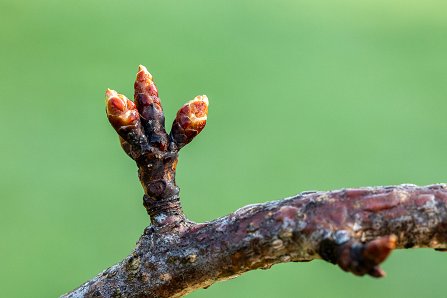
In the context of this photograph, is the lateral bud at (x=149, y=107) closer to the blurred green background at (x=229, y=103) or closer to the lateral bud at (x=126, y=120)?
the lateral bud at (x=126, y=120)

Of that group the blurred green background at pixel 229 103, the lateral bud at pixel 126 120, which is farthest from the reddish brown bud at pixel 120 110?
the blurred green background at pixel 229 103

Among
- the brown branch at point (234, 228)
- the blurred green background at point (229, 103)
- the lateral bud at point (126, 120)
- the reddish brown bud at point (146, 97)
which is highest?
the blurred green background at point (229, 103)

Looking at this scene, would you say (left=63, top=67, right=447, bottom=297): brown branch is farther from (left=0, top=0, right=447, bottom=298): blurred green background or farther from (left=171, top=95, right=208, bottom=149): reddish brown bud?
(left=0, top=0, right=447, bottom=298): blurred green background

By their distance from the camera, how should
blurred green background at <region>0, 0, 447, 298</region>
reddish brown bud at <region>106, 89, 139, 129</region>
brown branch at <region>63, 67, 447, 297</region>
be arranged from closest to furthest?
brown branch at <region>63, 67, 447, 297</region>, reddish brown bud at <region>106, 89, 139, 129</region>, blurred green background at <region>0, 0, 447, 298</region>

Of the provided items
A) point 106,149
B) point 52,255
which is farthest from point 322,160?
point 52,255

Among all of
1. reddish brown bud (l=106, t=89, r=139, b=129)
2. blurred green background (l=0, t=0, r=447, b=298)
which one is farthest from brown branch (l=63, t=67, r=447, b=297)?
blurred green background (l=0, t=0, r=447, b=298)

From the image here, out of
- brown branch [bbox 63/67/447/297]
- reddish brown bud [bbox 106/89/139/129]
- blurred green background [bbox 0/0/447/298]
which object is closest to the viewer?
brown branch [bbox 63/67/447/297]

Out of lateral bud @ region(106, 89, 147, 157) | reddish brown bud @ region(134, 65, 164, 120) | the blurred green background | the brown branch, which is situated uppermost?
the blurred green background
